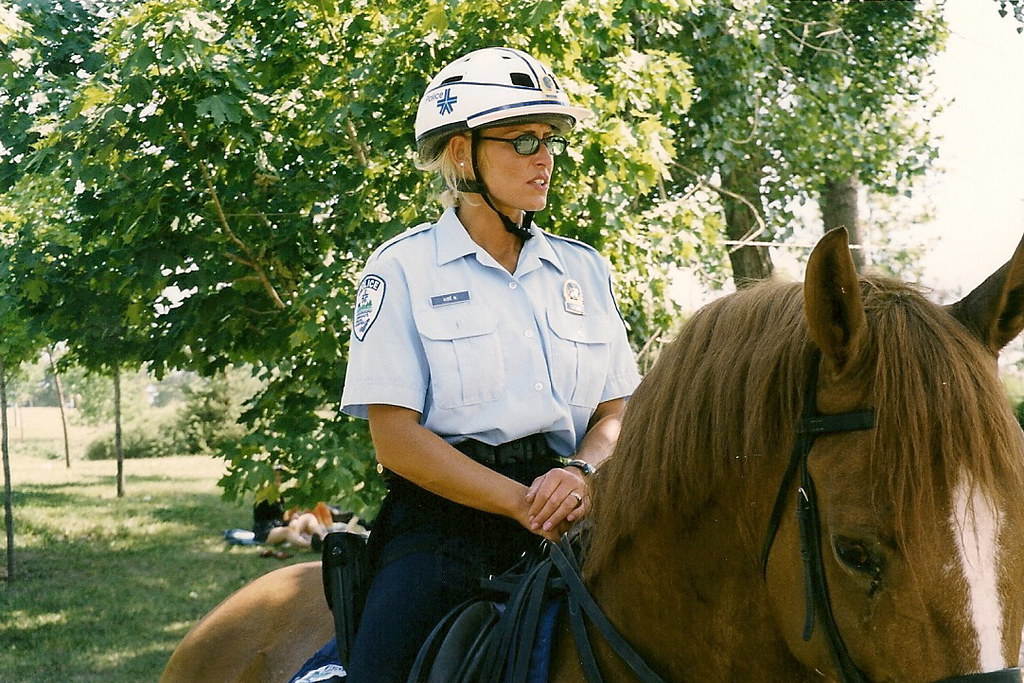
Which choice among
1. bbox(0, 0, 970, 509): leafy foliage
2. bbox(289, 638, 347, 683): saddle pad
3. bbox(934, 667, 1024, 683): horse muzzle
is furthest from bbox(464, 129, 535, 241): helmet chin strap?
bbox(0, 0, 970, 509): leafy foliage

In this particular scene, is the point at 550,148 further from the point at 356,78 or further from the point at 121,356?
the point at 121,356

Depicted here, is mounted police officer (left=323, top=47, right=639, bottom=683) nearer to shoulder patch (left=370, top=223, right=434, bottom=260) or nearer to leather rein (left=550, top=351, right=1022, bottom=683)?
shoulder patch (left=370, top=223, right=434, bottom=260)

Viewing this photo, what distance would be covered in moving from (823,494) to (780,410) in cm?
18

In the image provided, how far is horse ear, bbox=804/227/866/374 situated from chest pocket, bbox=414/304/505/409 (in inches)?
35.1

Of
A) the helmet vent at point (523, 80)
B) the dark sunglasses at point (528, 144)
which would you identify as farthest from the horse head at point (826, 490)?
the helmet vent at point (523, 80)

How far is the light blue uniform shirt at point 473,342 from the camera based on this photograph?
89.0 inches

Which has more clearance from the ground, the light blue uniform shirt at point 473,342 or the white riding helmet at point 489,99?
the white riding helmet at point 489,99

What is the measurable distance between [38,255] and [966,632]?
597 centimetres

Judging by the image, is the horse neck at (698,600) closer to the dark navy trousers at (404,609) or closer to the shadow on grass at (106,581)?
the dark navy trousers at (404,609)

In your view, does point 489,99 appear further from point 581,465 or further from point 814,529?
point 814,529

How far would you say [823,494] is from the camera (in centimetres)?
155

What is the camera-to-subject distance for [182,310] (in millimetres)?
6262

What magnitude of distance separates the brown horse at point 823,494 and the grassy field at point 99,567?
4.23m

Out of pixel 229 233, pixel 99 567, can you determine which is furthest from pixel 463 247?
pixel 99 567
